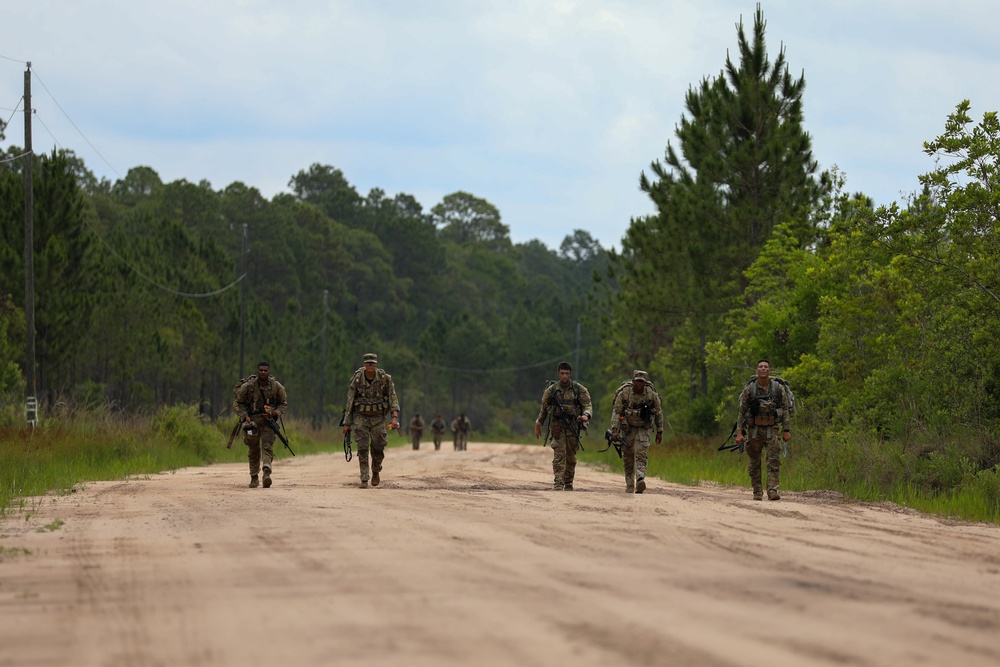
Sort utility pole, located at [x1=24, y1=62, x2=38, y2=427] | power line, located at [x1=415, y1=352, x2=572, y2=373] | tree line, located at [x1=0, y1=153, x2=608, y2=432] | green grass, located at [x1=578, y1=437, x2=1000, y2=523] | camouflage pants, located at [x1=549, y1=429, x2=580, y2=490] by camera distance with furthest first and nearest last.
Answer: power line, located at [x1=415, y1=352, x2=572, y2=373], tree line, located at [x1=0, y1=153, x2=608, y2=432], utility pole, located at [x1=24, y1=62, x2=38, y2=427], camouflage pants, located at [x1=549, y1=429, x2=580, y2=490], green grass, located at [x1=578, y1=437, x2=1000, y2=523]

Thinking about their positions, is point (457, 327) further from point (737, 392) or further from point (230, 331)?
point (737, 392)

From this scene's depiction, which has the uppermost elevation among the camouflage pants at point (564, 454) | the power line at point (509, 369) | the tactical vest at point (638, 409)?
the power line at point (509, 369)

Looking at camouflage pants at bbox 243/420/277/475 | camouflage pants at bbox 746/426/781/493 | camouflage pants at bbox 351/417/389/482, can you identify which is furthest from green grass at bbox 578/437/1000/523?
camouflage pants at bbox 243/420/277/475

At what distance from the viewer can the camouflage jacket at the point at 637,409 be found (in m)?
19.5

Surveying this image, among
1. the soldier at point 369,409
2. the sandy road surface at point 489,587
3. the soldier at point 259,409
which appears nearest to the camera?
the sandy road surface at point 489,587

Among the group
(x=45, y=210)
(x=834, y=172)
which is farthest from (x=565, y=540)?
(x=45, y=210)

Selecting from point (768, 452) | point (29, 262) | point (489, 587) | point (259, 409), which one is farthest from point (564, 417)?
point (29, 262)

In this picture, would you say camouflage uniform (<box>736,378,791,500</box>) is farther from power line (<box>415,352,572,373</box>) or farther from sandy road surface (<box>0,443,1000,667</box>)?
power line (<box>415,352,572,373</box>)

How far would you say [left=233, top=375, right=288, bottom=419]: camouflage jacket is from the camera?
19.9 metres

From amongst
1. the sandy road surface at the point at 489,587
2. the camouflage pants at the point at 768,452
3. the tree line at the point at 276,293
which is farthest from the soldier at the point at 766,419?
the tree line at the point at 276,293

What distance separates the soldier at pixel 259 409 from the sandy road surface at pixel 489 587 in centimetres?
469

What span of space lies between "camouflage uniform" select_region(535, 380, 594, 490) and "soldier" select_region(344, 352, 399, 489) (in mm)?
2414

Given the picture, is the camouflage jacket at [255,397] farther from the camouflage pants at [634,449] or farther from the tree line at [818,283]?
the tree line at [818,283]

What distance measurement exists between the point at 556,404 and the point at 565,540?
8.95 metres
